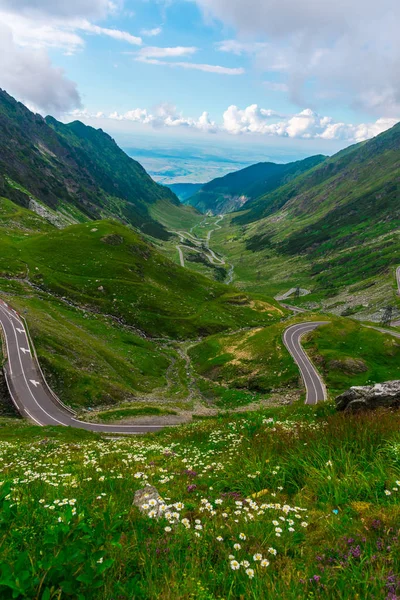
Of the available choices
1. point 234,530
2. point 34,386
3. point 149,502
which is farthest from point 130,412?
point 234,530

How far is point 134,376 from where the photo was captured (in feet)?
248

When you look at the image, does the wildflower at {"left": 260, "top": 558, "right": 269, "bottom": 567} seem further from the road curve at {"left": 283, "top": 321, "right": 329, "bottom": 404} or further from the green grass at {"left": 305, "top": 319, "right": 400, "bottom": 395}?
the green grass at {"left": 305, "top": 319, "right": 400, "bottom": 395}

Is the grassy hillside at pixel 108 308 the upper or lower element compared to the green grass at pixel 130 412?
upper

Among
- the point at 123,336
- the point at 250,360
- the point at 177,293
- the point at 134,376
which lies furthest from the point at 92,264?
the point at 250,360

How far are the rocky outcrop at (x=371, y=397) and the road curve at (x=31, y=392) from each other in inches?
1479

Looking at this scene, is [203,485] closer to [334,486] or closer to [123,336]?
[334,486]

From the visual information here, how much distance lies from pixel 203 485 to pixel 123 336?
88.9m

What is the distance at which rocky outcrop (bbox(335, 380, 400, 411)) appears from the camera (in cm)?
1847

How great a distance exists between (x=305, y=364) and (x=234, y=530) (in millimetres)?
77565

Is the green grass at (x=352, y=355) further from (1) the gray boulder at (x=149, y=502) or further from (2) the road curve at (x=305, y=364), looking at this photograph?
(1) the gray boulder at (x=149, y=502)

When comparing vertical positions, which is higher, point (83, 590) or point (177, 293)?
point (83, 590)

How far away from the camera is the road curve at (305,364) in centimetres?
6569

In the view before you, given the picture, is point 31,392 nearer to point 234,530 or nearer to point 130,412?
point 130,412

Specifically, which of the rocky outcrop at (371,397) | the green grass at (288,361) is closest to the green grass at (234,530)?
the rocky outcrop at (371,397)
